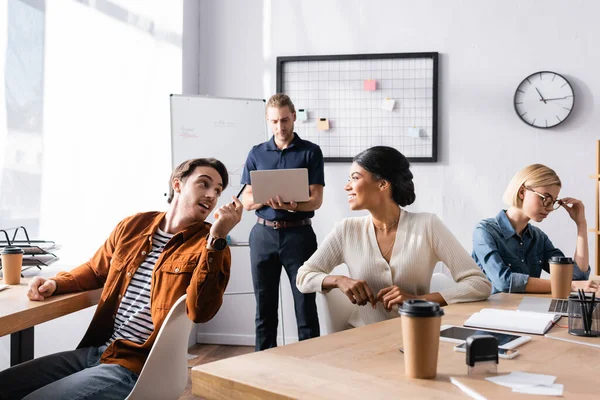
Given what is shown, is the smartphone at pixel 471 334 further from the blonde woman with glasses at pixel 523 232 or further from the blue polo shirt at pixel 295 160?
the blue polo shirt at pixel 295 160

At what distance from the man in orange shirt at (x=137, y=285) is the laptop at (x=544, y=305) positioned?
0.87 m

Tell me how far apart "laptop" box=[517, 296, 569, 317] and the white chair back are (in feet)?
3.08

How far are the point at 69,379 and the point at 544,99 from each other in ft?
10.6

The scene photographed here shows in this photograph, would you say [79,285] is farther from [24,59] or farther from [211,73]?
[211,73]

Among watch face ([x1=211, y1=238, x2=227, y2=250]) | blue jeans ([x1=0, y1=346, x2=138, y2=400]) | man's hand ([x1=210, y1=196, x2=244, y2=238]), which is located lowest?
blue jeans ([x1=0, y1=346, x2=138, y2=400])

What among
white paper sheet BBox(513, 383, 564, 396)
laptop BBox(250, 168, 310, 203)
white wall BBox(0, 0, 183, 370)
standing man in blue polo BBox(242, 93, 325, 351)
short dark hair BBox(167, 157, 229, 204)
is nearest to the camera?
white paper sheet BBox(513, 383, 564, 396)

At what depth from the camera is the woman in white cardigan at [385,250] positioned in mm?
2004

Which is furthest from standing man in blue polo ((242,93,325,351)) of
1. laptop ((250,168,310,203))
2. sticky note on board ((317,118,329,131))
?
sticky note on board ((317,118,329,131))

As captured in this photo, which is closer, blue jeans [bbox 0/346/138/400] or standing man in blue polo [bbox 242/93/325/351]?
blue jeans [bbox 0/346/138/400]

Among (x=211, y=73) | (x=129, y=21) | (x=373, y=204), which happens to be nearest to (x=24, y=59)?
(x=129, y=21)

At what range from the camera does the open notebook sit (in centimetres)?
152

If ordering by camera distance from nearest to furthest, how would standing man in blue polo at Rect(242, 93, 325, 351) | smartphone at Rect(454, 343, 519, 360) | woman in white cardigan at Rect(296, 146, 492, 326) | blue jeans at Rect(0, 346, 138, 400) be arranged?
smartphone at Rect(454, 343, 519, 360) < blue jeans at Rect(0, 346, 138, 400) < woman in white cardigan at Rect(296, 146, 492, 326) < standing man in blue polo at Rect(242, 93, 325, 351)

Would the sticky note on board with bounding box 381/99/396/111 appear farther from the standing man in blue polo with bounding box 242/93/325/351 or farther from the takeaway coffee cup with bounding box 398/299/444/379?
the takeaway coffee cup with bounding box 398/299/444/379

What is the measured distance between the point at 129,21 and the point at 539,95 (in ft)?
8.30
